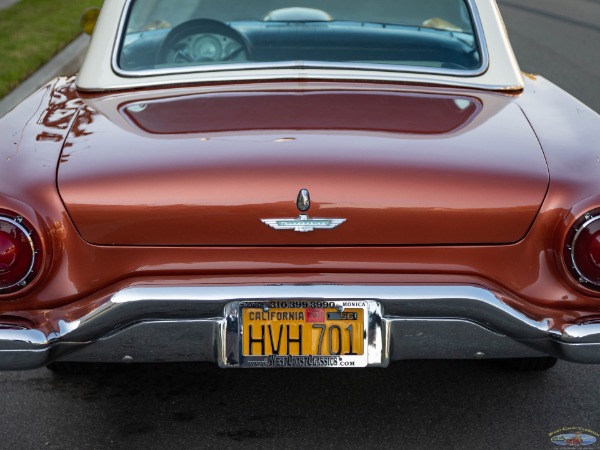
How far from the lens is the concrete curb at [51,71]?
9173 mm

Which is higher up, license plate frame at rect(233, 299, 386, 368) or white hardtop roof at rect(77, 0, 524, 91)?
white hardtop roof at rect(77, 0, 524, 91)

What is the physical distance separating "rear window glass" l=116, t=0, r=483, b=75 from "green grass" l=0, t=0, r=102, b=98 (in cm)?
494

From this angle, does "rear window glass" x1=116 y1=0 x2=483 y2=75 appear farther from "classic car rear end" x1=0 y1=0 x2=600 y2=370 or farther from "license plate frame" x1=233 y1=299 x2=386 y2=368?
"license plate frame" x1=233 y1=299 x2=386 y2=368

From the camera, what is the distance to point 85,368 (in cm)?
437

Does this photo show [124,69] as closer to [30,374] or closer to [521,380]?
[30,374]

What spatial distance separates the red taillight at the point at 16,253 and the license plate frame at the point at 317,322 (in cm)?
61

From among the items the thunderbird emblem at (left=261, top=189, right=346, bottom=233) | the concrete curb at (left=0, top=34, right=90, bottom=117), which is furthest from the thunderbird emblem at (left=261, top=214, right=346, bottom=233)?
the concrete curb at (left=0, top=34, right=90, bottom=117)

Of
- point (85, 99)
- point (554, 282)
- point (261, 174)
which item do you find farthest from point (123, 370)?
point (554, 282)

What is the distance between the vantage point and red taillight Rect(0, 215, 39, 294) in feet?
10.7

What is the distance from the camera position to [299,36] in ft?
14.8

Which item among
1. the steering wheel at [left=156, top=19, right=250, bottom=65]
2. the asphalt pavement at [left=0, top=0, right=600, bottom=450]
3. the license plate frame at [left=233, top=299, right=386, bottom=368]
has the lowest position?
the asphalt pavement at [left=0, top=0, right=600, bottom=450]

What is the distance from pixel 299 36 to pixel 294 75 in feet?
1.47

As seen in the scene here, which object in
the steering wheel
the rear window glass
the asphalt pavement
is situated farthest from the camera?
the steering wheel

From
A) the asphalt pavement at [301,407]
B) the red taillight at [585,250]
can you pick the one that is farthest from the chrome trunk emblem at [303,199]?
the asphalt pavement at [301,407]
